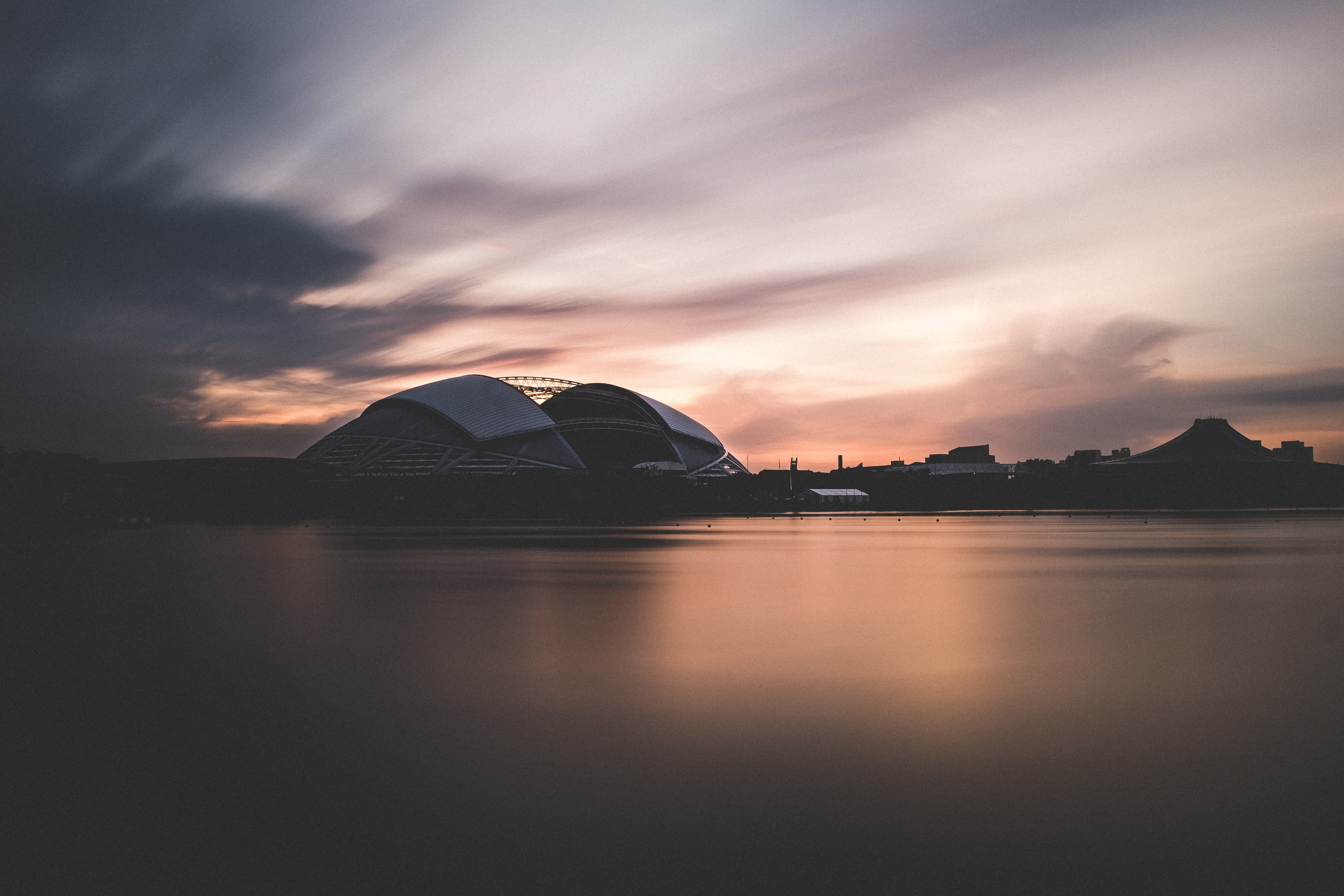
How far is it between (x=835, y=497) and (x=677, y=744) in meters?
126

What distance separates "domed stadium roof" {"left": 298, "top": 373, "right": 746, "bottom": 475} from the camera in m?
89.1

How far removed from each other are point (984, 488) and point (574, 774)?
132 metres

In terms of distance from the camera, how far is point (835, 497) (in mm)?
130375

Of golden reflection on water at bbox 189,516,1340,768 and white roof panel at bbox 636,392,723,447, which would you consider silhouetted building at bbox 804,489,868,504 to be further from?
golden reflection on water at bbox 189,516,1340,768

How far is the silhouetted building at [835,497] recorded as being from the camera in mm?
128750

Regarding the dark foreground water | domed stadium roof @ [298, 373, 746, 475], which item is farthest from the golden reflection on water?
domed stadium roof @ [298, 373, 746, 475]

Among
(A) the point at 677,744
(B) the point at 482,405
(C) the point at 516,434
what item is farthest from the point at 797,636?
(B) the point at 482,405

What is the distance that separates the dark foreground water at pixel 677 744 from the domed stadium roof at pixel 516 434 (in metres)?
71.8

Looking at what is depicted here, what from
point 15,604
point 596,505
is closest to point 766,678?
point 15,604

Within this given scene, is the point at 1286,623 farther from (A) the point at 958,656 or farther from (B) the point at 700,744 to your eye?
(B) the point at 700,744

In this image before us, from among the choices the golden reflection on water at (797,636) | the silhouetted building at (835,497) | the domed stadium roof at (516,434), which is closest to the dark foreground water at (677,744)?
the golden reflection on water at (797,636)

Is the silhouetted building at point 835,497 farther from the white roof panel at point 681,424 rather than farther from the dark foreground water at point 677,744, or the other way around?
the dark foreground water at point 677,744

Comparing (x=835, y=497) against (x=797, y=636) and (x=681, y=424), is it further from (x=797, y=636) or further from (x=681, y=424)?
(x=797, y=636)

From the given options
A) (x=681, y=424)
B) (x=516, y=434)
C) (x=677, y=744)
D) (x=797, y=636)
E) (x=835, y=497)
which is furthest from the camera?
(x=835, y=497)
